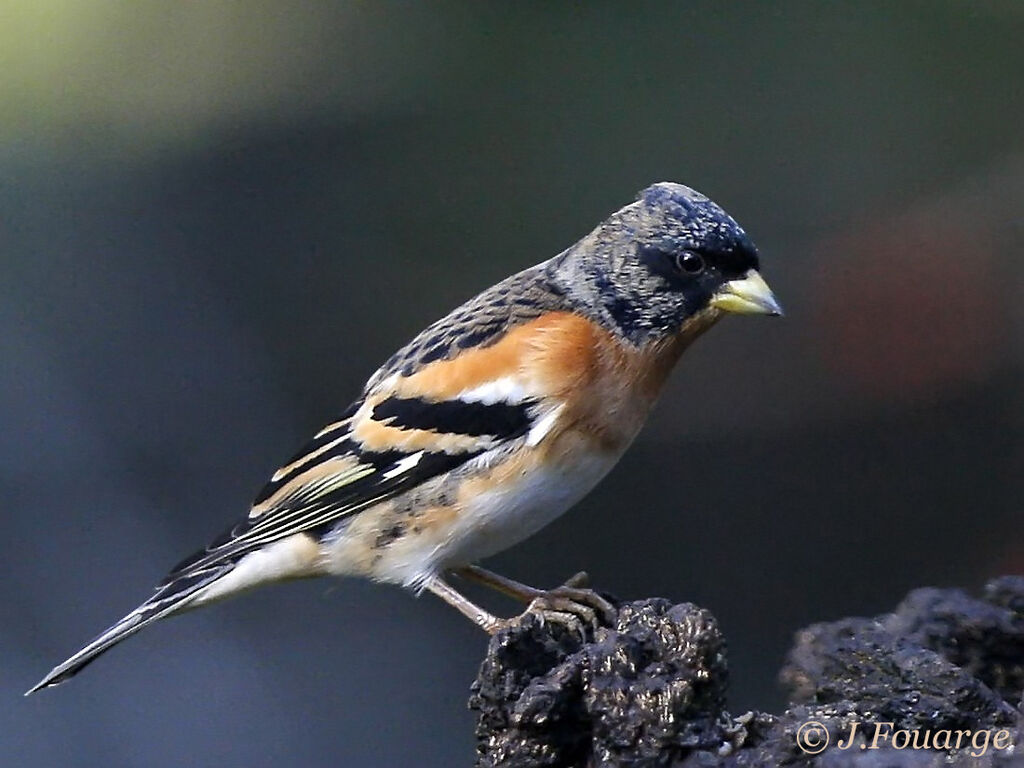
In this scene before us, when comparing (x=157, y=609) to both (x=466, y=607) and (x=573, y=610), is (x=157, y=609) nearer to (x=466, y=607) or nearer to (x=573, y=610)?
(x=466, y=607)

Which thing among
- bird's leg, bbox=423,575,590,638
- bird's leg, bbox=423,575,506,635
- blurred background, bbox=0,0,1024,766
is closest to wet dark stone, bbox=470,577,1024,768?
bird's leg, bbox=423,575,590,638

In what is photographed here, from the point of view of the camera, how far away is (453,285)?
2938mm

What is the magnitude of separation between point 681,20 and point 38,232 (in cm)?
153

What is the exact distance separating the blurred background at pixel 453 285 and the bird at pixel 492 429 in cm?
118

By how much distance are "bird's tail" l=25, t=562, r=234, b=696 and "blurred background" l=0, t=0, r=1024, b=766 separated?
1.14m

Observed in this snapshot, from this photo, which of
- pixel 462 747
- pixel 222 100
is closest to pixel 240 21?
pixel 222 100

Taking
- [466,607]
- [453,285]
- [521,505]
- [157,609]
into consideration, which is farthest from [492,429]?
[453,285]

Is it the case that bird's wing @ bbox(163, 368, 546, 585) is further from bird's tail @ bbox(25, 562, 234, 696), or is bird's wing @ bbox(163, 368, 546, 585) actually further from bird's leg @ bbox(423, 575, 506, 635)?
bird's leg @ bbox(423, 575, 506, 635)

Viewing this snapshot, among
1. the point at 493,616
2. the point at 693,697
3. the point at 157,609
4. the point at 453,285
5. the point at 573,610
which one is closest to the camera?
the point at 693,697

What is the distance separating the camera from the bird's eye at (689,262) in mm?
1610

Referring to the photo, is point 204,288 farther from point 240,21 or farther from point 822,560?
point 822,560

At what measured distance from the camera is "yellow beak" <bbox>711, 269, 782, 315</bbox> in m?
1.55

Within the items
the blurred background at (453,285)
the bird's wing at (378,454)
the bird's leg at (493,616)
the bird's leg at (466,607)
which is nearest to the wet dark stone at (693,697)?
the bird's leg at (493,616)

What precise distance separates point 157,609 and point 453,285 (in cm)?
142
